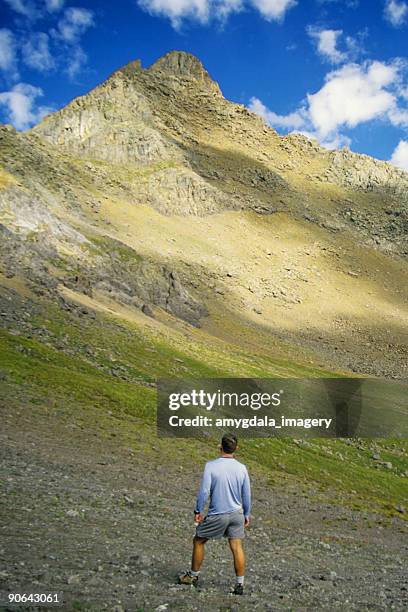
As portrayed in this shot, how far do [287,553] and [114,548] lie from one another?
6.93 meters

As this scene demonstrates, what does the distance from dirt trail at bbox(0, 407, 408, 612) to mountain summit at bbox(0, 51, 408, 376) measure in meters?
39.1

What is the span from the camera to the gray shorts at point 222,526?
10.8 m

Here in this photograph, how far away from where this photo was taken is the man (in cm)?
1076

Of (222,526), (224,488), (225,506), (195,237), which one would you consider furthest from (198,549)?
(195,237)

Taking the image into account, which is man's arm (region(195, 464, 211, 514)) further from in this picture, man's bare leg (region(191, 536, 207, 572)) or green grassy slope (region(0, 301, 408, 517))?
green grassy slope (region(0, 301, 408, 517))

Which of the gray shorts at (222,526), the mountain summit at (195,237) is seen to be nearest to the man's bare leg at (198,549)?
the gray shorts at (222,526)

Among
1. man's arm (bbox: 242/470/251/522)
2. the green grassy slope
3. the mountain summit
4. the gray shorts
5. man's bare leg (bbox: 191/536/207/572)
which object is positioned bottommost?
man's bare leg (bbox: 191/536/207/572)

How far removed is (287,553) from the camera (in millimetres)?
17453

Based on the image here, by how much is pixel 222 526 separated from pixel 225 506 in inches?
16.6

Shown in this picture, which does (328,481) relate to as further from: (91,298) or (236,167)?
(236,167)

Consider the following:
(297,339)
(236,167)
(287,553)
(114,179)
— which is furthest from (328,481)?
(236,167)

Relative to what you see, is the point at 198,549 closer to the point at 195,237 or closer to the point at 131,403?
the point at 131,403

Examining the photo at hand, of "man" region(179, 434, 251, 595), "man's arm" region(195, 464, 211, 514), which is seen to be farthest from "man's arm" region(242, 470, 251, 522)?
"man's arm" region(195, 464, 211, 514)

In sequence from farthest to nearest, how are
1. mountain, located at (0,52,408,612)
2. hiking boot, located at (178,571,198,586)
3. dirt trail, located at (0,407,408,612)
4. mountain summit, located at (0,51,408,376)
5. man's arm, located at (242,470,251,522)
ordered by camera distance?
mountain summit, located at (0,51,408,376), mountain, located at (0,52,408,612), hiking boot, located at (178,571,198,586), man's arm, located at (242,470,251,522), dirt trail, located at (0,407,408,612)
